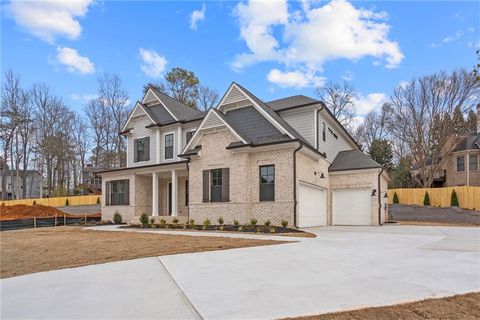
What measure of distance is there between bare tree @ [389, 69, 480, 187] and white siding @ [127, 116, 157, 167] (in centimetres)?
2366

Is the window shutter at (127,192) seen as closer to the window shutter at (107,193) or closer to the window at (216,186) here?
the window shutter at (107,193)

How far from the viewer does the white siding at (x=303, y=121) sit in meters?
18.7

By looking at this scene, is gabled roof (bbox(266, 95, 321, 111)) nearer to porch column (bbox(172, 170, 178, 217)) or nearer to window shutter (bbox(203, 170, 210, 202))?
window shutter (bbox(203, 170, 210, 202))

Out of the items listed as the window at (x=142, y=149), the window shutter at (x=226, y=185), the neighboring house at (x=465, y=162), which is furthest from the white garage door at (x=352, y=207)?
the neighboring house at (x=465, y=162)

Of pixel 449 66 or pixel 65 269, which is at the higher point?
pixel 449 66

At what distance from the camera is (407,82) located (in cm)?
3169

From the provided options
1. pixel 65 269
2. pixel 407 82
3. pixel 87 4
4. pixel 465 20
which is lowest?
pixel 65 269

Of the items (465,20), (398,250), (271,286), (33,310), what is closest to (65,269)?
(33,310)

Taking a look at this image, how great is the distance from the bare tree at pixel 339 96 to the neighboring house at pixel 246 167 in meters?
14.9

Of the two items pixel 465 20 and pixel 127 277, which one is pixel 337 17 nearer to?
pixel 465 20

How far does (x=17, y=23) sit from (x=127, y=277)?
11.5m

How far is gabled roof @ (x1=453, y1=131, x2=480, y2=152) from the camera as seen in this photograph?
109 ft

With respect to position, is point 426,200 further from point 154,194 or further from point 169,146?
point 154,194

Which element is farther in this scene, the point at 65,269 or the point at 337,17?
the point at 337,17
